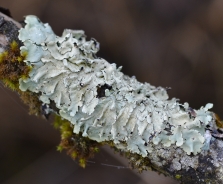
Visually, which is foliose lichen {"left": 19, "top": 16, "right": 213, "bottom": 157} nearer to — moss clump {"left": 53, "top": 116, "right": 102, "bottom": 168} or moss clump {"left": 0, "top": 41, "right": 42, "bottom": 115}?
moss clump {"left": 0, "top": 41, "right": 42, "bottom": 115}

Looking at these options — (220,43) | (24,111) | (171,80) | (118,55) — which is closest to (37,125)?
(24,111)

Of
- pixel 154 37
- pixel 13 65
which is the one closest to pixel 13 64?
pixel 13 65

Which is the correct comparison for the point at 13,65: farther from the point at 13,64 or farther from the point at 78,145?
the point at 78,145

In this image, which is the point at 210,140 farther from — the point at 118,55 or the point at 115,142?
the point at 118,55

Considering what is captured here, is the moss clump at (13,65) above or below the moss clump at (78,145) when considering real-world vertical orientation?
above

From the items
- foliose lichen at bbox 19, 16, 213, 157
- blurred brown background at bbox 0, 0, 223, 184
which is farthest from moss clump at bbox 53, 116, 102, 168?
blurred brown background at bbox 0, 0, 223, 184

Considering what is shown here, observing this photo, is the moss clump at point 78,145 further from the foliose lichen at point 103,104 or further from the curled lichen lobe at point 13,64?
the curled lichen lobe at point 13,64

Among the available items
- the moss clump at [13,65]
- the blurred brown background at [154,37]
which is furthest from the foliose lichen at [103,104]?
the blurred brown background at [154,37]

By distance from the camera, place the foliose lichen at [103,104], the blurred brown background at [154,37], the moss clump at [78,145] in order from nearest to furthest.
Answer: the foliose lichen at [103,104] < the moss clump at [78,145] < the blurred brown background at [154,37]
